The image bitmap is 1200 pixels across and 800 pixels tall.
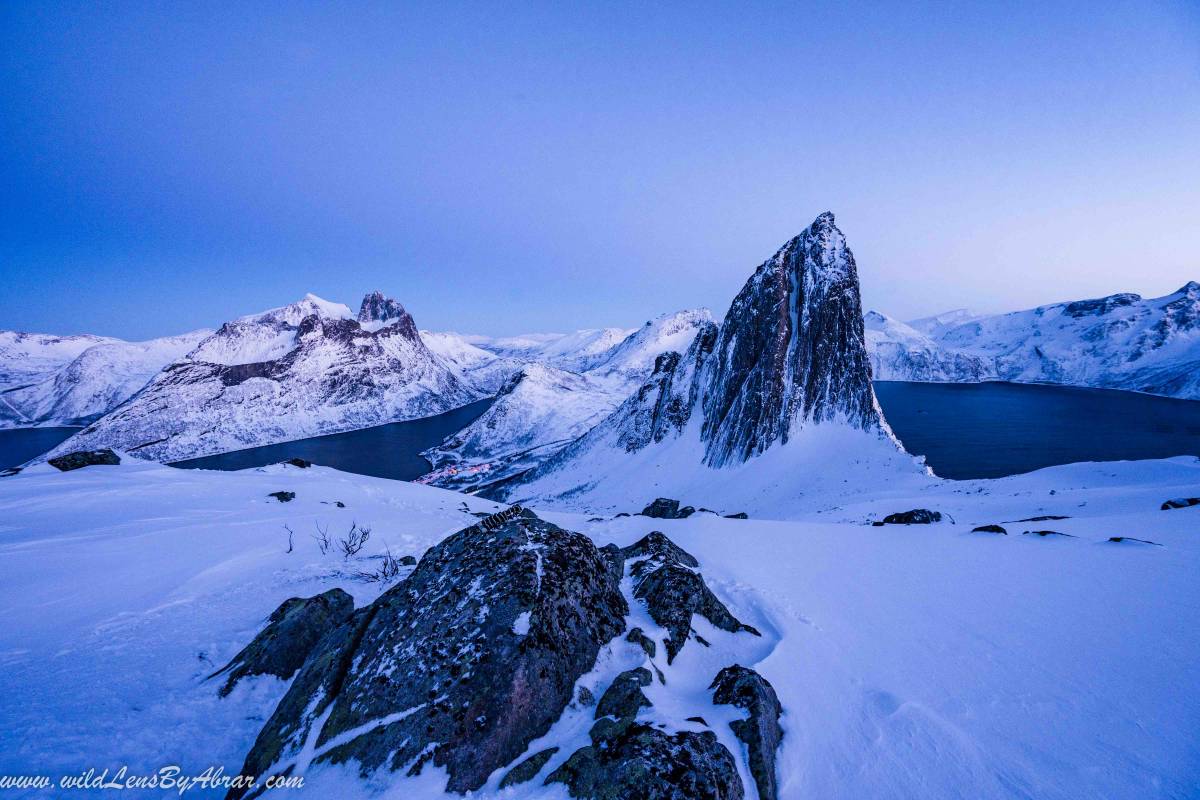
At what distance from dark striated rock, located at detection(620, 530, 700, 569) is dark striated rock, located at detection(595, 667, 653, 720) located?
356 centimetres

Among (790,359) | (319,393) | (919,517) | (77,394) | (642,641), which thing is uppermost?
(77,394)

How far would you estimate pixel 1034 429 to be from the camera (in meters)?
96.6

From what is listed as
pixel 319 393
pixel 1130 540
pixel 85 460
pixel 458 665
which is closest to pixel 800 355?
pixel 1130 540

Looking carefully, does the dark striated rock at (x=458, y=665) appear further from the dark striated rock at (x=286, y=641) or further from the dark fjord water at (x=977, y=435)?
the dark fjord water at (x=977, y=435)

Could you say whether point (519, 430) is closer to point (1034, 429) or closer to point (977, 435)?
point (977, 435)

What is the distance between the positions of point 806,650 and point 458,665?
5.17 meters

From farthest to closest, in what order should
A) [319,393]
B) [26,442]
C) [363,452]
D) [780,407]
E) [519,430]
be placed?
[319,393], [26,442], [519,430], [363,452], [780,407]

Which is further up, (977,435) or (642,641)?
(642,641)

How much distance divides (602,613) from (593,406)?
144162 millimetres

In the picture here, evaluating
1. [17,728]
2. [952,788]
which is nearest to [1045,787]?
[952,788]

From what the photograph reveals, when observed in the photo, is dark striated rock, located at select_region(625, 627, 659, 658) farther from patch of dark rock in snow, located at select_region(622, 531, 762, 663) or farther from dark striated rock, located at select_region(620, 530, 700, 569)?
dark striated rock, located at select_region(620, 530, 700, 569)

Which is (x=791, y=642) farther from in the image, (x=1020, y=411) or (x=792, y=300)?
(x=1020, y=411)

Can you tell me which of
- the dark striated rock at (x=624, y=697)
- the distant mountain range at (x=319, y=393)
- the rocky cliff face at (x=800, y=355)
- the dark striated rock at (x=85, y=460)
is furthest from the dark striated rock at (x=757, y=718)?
the distant mountain range at (x=319, y=393)

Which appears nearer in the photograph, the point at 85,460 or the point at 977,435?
the point at 85,460
